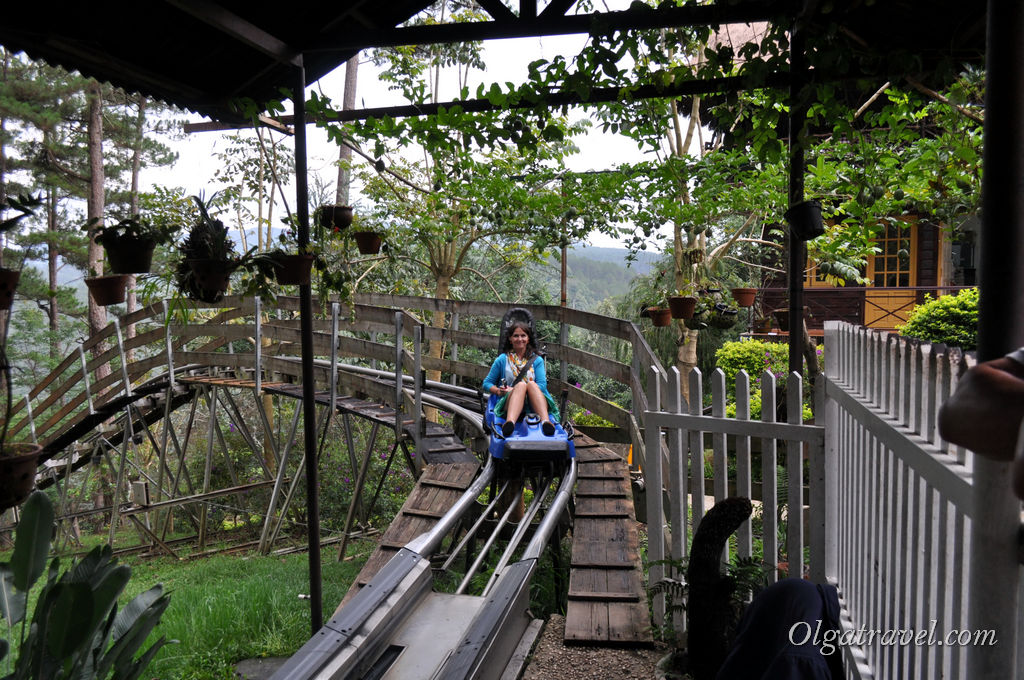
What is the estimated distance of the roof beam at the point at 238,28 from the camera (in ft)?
10.8

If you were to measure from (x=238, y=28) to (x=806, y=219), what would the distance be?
10.0ft

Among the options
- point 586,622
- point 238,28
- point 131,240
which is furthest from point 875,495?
point 131,240

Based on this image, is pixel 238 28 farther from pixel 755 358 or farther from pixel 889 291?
pixel 889 291

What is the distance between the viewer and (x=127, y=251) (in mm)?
4223

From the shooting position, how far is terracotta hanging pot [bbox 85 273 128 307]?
4.54 meters

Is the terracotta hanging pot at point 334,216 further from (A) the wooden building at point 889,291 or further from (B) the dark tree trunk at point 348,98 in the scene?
(A) the wooden building at point 889,291

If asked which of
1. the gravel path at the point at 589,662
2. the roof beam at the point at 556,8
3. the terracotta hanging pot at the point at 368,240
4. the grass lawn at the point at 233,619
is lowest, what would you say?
the grass lawn at the point at 233,619

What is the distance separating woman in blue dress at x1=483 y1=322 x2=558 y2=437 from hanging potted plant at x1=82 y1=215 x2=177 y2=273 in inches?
107

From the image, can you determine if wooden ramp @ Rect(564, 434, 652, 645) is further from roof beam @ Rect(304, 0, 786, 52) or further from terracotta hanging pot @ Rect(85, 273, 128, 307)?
terracotta hanging pot @ Rect(85, 273, 128, 307)

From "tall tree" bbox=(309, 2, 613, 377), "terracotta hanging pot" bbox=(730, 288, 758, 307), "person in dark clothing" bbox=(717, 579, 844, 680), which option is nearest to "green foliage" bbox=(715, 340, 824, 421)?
"terracotta hanging pot" bbox=(730, 288, 758, 307)

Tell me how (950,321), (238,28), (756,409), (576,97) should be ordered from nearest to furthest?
(238,28) → (576,97) → (950,321) → (756,409)

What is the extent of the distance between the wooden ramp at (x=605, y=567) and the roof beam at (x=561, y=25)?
290 centimetres

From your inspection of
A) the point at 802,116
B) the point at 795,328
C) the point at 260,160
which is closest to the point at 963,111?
the point at 802,116

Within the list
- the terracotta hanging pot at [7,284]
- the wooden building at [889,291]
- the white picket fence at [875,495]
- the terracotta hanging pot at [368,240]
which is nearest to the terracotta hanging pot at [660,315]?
the terracotta hanging pot at [368,240]
